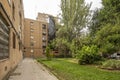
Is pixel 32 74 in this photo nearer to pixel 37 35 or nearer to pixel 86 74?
pixel 86 74

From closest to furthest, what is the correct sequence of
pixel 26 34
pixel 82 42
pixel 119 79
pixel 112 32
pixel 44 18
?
pixel 119 79, pixel 112 32, pixel 82 42, pixel 26 34, pixel 44 18

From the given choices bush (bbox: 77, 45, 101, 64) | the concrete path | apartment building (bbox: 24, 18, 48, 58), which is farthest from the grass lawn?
apartment building (bbox: 24, 18, 48, 58)

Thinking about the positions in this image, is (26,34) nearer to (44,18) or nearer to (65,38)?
(44,18)

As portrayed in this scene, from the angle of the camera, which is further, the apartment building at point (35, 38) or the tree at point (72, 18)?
the apartment building at point (35, 38)

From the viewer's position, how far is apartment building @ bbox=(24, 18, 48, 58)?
50.7 metres

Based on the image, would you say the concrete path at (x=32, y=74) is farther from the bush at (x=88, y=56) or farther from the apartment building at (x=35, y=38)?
the apartment building at (x=35, y=38)

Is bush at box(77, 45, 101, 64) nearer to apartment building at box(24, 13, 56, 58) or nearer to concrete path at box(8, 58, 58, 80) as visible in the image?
concrete path at box(8, 58, 58, 80)

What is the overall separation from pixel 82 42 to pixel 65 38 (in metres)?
12.1

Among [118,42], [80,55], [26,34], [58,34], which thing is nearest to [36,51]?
[26,34]

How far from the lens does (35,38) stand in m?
51.9

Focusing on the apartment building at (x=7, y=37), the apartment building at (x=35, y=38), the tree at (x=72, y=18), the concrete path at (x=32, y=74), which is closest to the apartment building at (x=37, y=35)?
the apartment building at (x=35, y=38)

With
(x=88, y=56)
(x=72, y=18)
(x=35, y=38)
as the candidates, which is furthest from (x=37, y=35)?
(x=88, y=56)

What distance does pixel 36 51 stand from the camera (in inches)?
2023

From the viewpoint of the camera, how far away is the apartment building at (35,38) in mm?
50656
